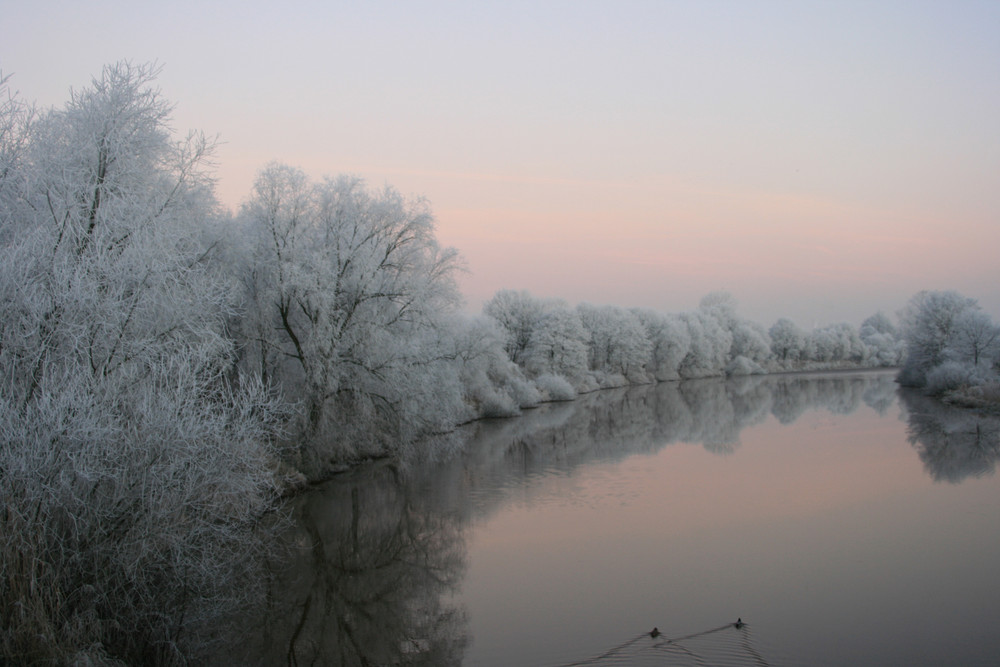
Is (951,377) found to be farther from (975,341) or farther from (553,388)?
(553,388)

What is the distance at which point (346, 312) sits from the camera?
55.5ft

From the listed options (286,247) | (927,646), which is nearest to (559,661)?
(927,646)

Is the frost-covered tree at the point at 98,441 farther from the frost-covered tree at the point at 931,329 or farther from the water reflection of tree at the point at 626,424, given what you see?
the frost-covered tree at the point at 931,329

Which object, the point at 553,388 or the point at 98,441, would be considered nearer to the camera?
the point at 98,441

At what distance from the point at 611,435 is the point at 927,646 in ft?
57.5

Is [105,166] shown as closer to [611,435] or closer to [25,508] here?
[25,508]

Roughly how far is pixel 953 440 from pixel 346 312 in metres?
17.1

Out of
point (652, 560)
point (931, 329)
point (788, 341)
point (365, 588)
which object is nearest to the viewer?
point (365, 588)

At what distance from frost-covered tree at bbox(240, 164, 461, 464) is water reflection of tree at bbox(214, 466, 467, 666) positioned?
2.41 meters

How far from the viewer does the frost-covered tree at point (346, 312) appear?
53.1ft

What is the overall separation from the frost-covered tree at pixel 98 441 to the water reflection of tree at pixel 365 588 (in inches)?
36.2

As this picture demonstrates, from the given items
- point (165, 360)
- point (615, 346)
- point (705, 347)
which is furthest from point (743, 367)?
point (165, 360)

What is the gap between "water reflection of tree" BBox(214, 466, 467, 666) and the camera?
7.55 metres

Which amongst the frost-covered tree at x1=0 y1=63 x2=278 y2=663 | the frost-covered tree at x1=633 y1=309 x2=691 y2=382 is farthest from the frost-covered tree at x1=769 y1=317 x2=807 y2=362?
the frost-covered tree at x1=0 y1=63 x2=278 y2=663
